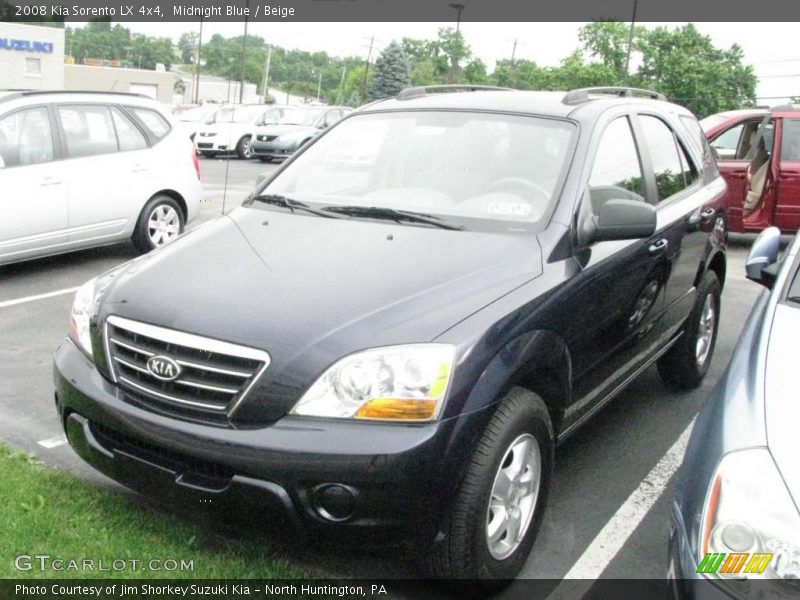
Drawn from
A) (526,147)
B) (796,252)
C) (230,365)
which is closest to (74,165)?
(526,147)

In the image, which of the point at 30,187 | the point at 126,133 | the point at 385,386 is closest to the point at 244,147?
the point at 126,133

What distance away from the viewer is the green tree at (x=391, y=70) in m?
73.6

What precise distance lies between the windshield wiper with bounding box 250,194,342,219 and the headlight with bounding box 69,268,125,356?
33.4 inches

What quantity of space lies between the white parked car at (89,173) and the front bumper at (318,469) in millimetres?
5212

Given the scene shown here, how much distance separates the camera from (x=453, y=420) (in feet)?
9.04

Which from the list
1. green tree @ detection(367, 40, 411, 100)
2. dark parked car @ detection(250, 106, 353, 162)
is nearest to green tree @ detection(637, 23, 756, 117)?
green tree @ detection(367, 40, 411, 100)

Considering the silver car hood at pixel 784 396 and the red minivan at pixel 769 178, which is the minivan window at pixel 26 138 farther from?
the red minivan at pixel 769 178

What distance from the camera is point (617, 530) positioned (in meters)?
3.71

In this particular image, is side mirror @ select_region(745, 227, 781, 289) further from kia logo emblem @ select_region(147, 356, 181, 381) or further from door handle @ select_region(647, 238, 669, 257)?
kia logo emblem @ select_region(147, 356, 181, 381)

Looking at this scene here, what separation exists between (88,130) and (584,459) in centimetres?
582

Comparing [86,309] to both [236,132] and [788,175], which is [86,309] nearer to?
[788,175]

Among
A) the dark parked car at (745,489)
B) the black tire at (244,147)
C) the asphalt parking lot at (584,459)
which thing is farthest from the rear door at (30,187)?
the black tire at (244,147)

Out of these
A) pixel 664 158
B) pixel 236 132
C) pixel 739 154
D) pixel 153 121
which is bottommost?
pixel 236 132
